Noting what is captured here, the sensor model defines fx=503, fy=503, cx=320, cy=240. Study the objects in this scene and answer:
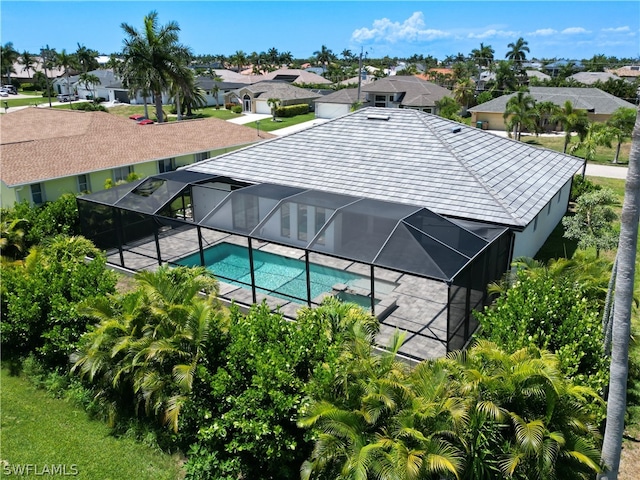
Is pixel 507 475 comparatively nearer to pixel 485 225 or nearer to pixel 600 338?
pixel 600 338

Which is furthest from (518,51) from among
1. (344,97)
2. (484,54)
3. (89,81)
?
(89,81)

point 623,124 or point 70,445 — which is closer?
point 70,445

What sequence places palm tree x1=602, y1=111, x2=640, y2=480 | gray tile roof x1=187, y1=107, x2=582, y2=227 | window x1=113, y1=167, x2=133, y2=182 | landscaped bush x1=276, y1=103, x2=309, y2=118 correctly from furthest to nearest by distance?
landscaped bush x1=276, y1=103, x2=309, y2=118 < window x1=113, y1=167, x2=133, y2=182 < gray tile roof x1=187, y1=107, x2=582, y2=227 < palm tree x1=602, y1=111, x2=640, y2=480

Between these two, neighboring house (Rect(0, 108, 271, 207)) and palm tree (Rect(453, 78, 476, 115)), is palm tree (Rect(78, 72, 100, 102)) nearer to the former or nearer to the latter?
neighboring house (Rect(0, 108, 271, 207))

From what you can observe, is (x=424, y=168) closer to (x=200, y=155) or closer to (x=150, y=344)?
Answer: (x=150, y=344)

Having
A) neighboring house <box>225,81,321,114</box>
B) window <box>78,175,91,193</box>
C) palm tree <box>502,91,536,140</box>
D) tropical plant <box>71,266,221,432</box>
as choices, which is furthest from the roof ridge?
neighboring house <box>225,81,321,114</box>

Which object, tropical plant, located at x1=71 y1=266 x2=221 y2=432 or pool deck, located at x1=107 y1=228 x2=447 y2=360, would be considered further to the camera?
pool deck, located at x1=107 y1=228 x2=447 y2=360

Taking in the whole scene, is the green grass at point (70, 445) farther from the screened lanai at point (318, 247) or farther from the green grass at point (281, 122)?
the green grass at point (281, 122)

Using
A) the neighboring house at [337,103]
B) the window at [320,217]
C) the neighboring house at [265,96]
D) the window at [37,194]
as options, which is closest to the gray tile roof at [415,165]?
the window at [320,217]
